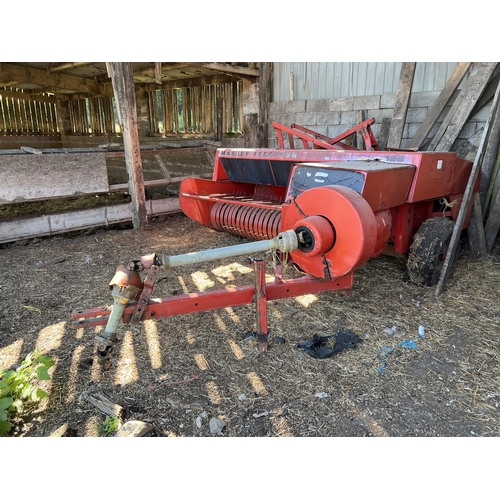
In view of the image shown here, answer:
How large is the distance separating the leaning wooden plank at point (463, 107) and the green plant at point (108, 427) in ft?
16.3

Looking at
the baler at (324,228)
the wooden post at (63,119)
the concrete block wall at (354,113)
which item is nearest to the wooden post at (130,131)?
the baler at (324,228)

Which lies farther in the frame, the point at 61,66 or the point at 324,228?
the point at 61,66

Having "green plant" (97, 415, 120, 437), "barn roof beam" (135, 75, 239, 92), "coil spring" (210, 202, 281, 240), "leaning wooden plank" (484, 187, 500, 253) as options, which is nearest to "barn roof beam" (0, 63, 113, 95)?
"barn roof beam" (135, 75, 239, 92)

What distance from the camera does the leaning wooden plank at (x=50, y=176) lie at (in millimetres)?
5258

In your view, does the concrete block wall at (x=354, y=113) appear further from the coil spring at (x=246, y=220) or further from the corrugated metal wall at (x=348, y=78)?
the coil spring at (x=246, y=220)

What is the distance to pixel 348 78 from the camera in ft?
20.8

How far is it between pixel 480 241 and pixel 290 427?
369 cm

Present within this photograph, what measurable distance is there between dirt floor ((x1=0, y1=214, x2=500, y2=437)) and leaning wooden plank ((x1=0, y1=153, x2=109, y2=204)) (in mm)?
1530

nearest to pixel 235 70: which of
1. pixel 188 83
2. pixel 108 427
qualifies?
pixel 188 83

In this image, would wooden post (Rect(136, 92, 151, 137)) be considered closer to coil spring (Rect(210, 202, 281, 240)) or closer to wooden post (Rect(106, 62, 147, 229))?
wooden post (Rect(106, 62, 147, 229))

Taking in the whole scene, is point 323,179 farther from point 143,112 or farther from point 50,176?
point 143,112

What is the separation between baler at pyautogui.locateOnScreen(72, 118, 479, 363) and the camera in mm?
2350

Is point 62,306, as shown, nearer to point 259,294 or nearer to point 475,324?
point 259,294

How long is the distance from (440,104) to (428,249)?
2713 mm
